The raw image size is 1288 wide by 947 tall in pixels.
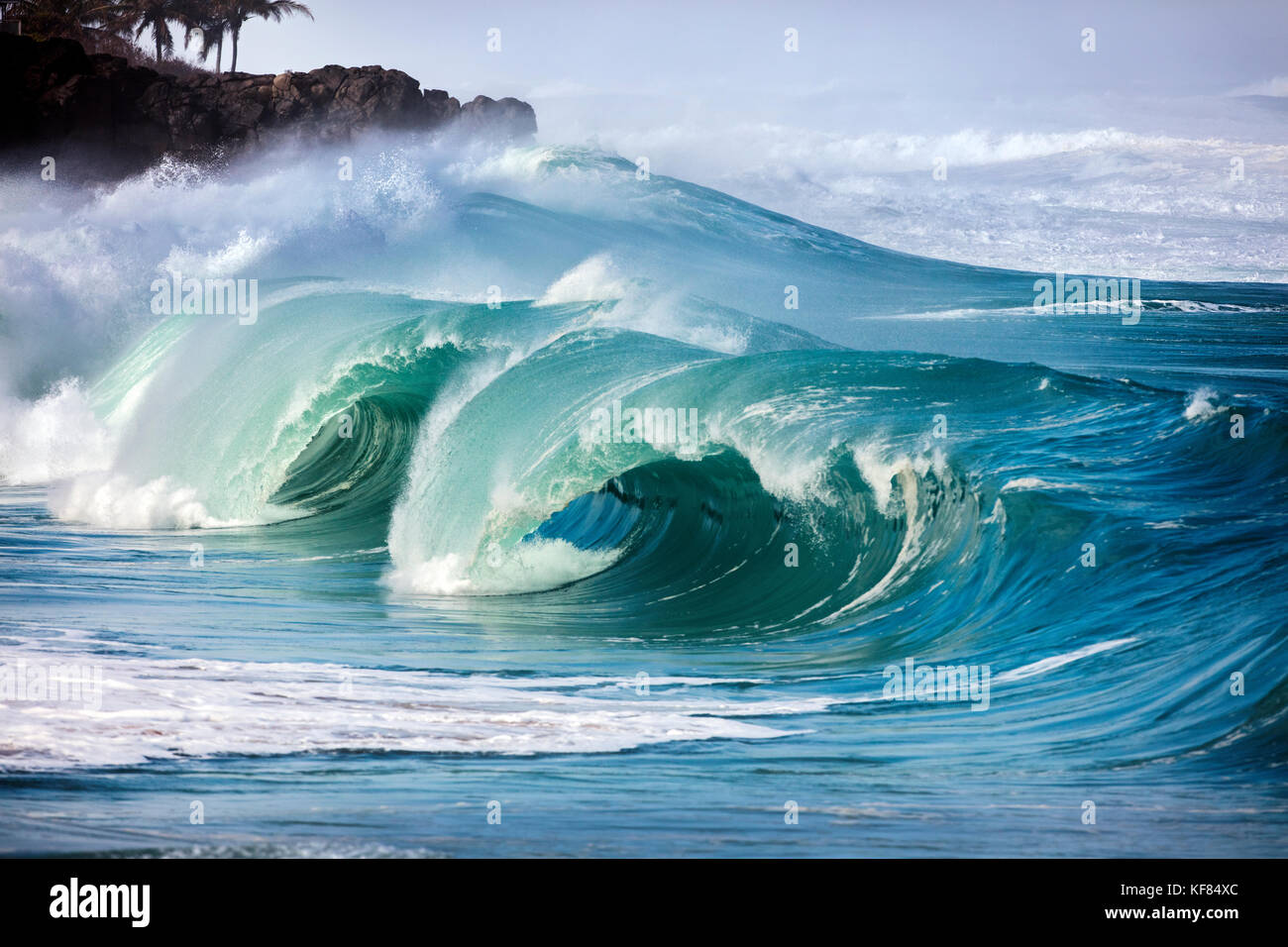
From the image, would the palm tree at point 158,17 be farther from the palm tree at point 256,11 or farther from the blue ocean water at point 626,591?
the blue ocean water at point 626,591

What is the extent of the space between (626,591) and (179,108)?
1377 inches

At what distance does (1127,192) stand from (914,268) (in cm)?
668

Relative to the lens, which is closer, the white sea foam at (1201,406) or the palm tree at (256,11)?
the white sea foam at (1201,406)

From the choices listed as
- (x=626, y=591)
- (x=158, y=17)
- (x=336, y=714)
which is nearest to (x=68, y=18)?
(x=158, y=17)

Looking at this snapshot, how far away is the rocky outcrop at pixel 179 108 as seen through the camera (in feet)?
112

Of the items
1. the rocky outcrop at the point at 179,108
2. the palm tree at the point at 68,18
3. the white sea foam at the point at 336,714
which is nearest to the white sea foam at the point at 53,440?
the white sea foam at the point at 336,714

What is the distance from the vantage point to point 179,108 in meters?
38.3

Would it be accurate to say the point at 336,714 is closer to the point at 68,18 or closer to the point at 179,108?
the point at 179,108

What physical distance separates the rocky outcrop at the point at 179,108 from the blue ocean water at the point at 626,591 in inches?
906

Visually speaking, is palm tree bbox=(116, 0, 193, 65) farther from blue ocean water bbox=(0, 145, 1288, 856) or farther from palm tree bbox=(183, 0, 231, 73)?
blue ocean water bbox=(0, 145, 1288, 856)

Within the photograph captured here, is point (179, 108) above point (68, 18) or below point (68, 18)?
below

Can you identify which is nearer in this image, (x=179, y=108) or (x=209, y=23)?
(x=179, y=108)
